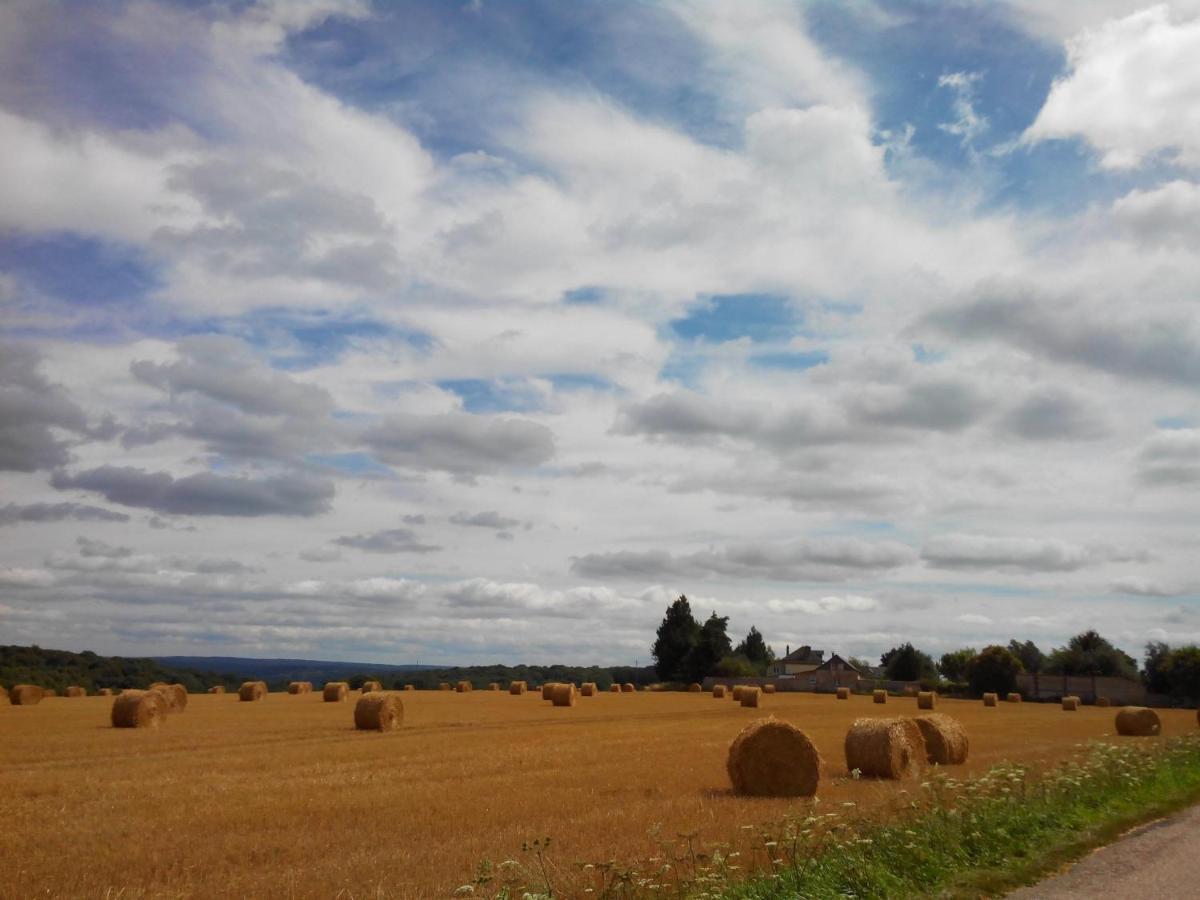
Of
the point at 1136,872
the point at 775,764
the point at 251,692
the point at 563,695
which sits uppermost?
the point at 563,695

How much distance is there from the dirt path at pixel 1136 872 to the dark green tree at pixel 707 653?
97958 mm

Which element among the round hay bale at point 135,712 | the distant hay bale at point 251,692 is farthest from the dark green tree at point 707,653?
the round hay bale at point 135,712

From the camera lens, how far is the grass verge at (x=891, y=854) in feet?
32.2

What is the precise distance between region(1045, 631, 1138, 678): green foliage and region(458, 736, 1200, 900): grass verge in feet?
332

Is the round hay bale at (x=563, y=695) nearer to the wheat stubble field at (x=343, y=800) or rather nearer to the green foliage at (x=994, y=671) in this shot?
the wheat stubble field at (x=343, y=800)

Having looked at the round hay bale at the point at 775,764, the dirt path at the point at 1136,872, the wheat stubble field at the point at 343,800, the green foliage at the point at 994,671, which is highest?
the green foliage at the point at 994,671

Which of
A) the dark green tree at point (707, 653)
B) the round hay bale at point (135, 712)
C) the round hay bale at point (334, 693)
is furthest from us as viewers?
the dark green tree at point (707, 653)

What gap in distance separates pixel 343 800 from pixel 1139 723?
32.7 meters

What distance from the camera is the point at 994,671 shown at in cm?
9269

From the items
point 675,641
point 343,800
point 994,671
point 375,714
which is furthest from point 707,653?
point 343,800

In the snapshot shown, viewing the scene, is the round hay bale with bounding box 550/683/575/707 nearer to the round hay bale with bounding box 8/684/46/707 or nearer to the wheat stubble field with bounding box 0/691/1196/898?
the wheat stubble field with bounding box 0/691/1196/898

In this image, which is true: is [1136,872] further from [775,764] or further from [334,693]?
[334,693]

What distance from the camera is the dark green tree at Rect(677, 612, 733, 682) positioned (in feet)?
363

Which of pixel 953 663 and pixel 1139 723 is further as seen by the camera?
pixel 953 663
